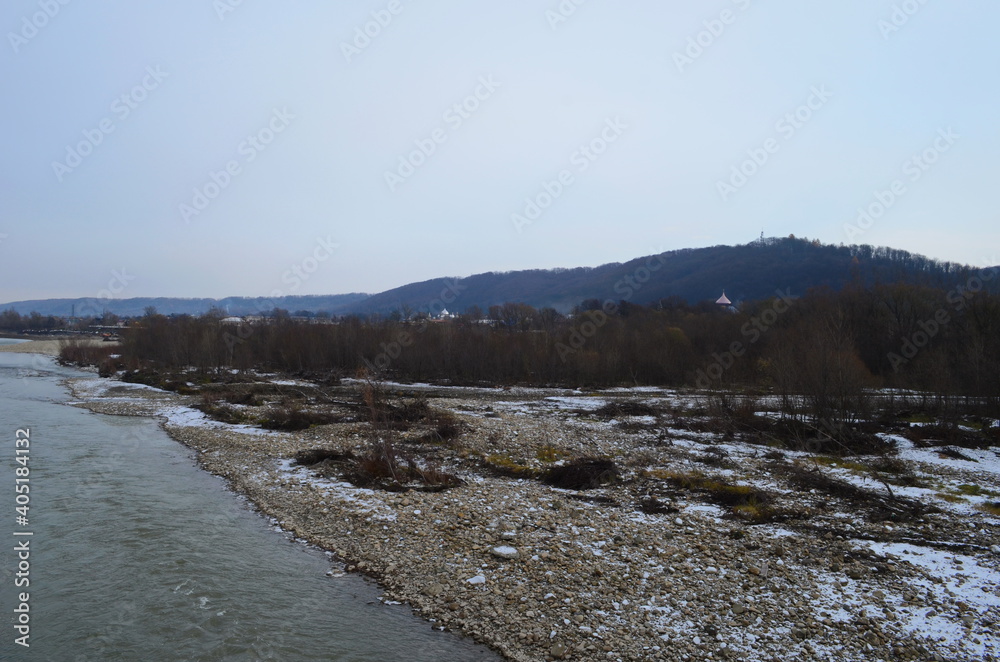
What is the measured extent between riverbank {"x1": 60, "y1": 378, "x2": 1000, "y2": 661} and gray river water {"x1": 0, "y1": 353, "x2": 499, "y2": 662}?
0.80 metres

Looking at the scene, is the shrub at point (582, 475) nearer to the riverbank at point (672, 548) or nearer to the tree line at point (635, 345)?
the riverbank at point (672, 548)

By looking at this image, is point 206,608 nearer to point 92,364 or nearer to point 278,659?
point 278,659

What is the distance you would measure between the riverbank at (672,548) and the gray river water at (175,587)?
803mm

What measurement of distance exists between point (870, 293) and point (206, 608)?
182 feet

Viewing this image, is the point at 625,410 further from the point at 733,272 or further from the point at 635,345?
the point at 733,272

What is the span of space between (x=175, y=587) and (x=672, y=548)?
8836 millimetres

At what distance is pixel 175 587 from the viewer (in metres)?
9.45

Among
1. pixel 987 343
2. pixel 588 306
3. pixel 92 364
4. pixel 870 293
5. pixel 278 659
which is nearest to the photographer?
pixel 278 659

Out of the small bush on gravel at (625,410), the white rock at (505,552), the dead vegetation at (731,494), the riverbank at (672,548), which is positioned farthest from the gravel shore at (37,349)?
the white rock at (505,552)

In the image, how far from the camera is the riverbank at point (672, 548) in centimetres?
787

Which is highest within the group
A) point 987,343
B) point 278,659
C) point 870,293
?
point 870,293

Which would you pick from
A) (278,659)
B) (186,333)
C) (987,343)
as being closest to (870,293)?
(987,343)

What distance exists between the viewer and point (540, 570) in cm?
978

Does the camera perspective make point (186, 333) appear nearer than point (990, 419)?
No
